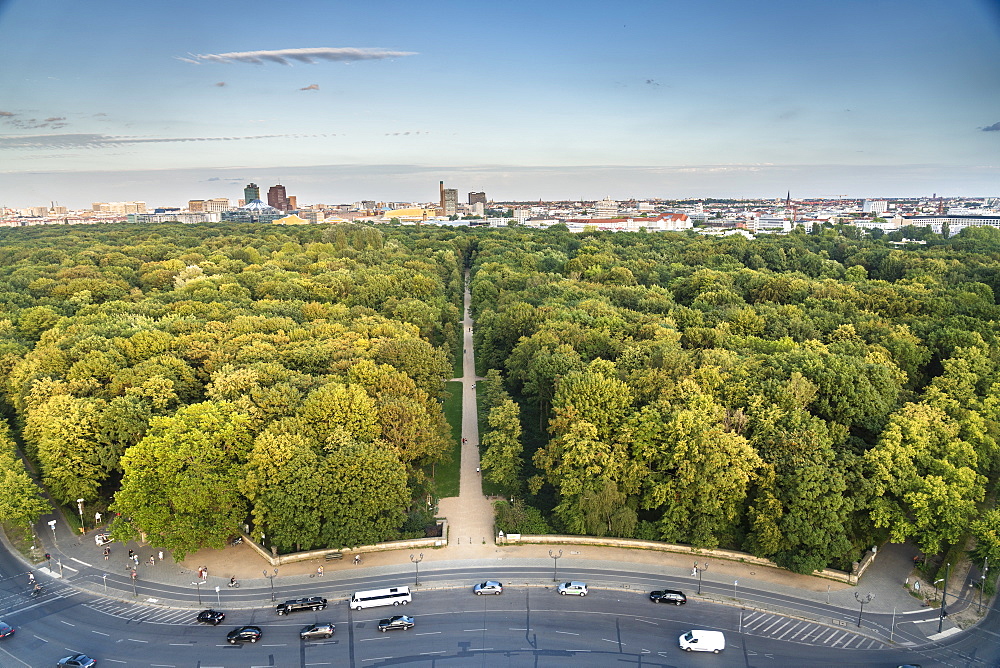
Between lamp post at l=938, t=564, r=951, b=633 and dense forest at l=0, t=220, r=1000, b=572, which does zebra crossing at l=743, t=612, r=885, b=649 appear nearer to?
dense forest at l=0, t=220, r=1000, b=572

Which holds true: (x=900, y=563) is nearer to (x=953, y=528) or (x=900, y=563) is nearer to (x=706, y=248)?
(x=953, y=528)

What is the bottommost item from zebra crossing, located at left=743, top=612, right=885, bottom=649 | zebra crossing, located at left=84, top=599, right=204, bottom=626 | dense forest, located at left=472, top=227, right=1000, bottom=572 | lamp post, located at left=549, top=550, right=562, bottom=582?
zebra crossing, located at left=84, top=599, right=204, bottom=626

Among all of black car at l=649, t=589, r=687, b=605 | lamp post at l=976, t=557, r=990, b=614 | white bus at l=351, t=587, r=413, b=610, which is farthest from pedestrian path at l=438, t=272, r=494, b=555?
lamp post at l=976, t=557, r=990, b=614

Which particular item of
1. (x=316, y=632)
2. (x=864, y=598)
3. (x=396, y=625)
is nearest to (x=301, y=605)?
(x=316, y=632)

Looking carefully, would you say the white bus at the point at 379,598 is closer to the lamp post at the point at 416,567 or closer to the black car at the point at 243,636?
the lamp post at the point at 416,567

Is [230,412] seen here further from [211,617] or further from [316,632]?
[316,632]

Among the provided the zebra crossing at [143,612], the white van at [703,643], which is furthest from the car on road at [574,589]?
the zebra crossing at [143,612]

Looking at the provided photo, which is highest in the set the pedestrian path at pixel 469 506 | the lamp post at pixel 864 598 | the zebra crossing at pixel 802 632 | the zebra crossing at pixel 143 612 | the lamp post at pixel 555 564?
the pedestrian path at pixel 469 506
